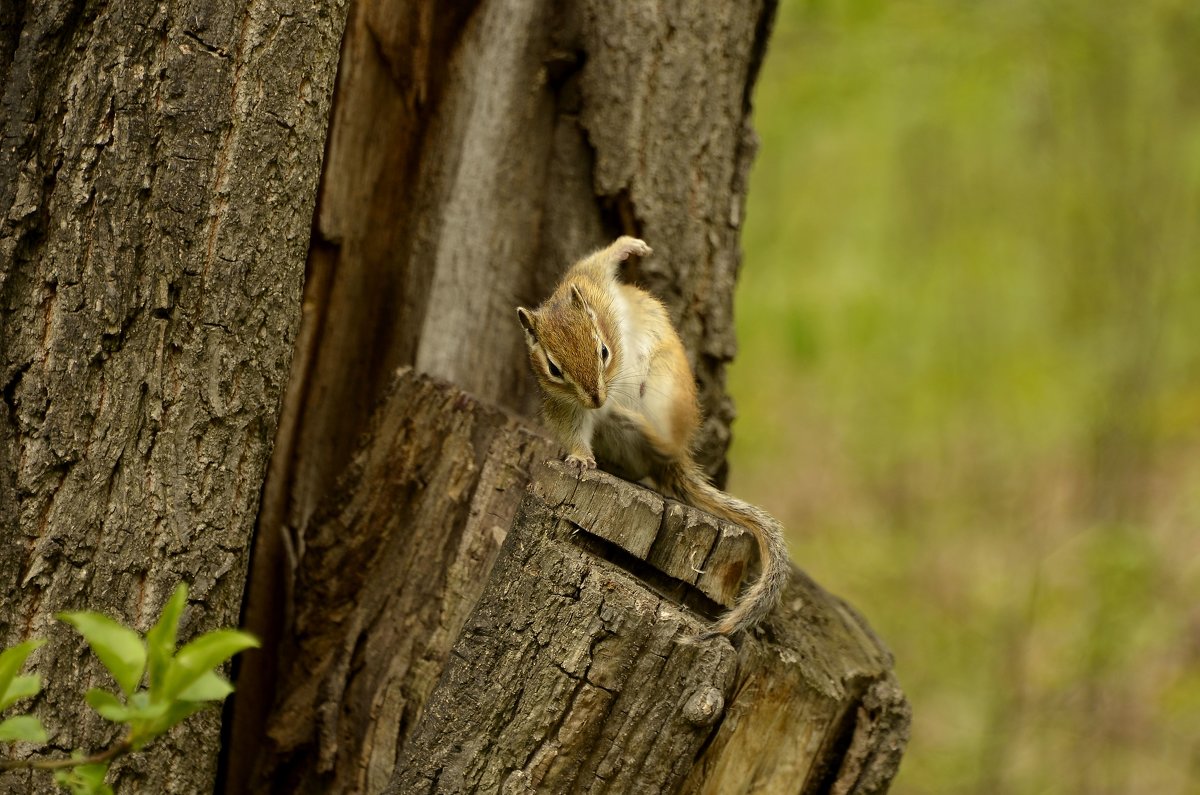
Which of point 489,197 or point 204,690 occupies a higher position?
point 489,197

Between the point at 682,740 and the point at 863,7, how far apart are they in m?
3.27

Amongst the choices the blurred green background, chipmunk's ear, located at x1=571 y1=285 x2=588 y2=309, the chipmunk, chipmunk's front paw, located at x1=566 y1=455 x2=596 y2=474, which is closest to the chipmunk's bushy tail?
the chipmunk

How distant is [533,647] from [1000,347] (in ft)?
19.6

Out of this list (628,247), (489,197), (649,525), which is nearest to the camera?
(649,525)

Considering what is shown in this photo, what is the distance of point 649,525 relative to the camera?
201 cm

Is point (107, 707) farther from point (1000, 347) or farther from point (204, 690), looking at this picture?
point (1000, 347)

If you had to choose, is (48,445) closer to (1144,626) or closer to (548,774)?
(548,774)

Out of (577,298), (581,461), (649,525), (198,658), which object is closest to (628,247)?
(577,298)

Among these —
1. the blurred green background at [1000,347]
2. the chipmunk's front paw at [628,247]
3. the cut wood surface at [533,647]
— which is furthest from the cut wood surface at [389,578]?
the blurred green background at [1000,347]

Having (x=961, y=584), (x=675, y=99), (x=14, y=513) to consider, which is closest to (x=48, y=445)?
(x=14, y=513)

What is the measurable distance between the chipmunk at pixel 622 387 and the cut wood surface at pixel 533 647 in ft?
0.60

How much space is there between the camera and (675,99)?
280 cm

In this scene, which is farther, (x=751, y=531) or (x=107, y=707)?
(x=751, y=531)

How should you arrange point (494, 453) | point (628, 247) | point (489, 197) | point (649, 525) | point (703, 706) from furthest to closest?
point (489, 197) → point (628, 247) → point (494, 453) → point (649, 525) → point (703, 706)
